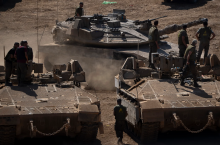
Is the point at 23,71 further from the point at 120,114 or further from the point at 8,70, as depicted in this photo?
the point at 120,114

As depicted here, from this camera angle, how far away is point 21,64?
1285 cm

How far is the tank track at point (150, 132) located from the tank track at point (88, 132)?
43.6 inches

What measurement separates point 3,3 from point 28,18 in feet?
10.4

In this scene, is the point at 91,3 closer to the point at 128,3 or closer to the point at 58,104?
the point at 128,3

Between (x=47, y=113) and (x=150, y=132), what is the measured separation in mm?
2442

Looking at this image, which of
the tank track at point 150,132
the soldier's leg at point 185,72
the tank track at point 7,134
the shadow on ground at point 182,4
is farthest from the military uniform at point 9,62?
the shadow on ground at point 182,4

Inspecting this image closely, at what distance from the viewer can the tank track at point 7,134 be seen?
10755 millimetres

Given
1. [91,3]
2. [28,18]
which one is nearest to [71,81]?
[28,18]

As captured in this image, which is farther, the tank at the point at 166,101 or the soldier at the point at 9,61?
the soldier at the point at 9,61

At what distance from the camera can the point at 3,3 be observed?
35.8m

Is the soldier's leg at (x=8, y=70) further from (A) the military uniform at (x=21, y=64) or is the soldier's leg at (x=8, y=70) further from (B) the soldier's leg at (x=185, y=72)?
(B) the soldier's leg at (x=185, y=72)

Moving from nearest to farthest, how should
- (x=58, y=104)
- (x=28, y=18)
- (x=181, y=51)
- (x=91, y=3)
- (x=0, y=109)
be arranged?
(x=0, y=109), (x=58, y=104), (x=181, y=51), (x=28, y=18), (x=91, y=3)

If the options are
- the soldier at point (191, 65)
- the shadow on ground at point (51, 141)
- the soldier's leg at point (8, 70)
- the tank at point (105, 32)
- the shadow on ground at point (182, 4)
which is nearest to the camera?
the shadow on ground at point (51, 141)

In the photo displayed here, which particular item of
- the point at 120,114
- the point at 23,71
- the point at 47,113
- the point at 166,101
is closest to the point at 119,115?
the point at 120,114
